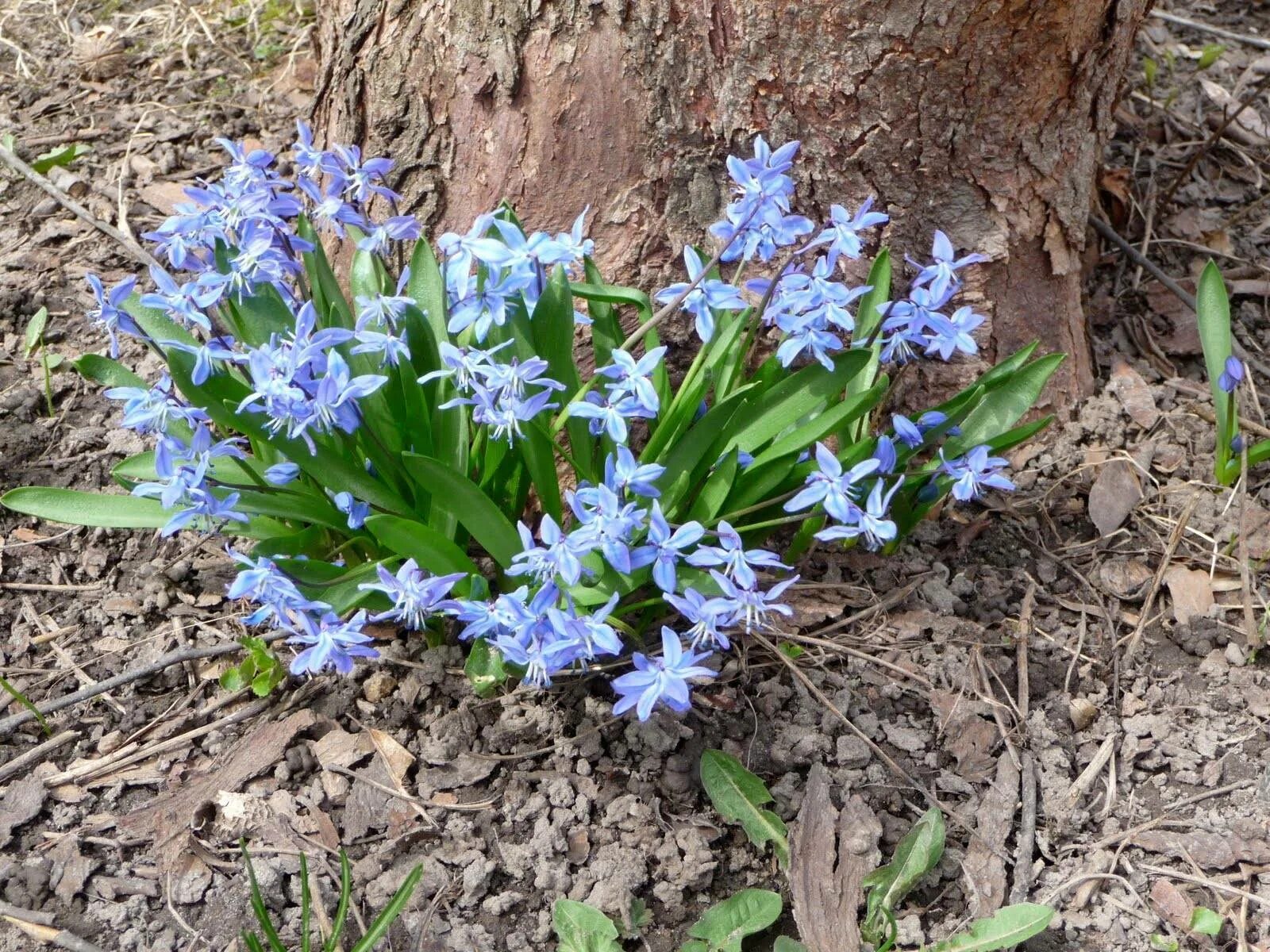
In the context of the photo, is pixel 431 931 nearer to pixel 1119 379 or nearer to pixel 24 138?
pixel 1119 379

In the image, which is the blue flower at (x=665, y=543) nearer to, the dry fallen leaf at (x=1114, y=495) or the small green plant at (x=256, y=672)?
the small green plant at (x=256, y=672)

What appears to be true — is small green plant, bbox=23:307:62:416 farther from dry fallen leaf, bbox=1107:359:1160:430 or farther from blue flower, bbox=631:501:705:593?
dry fallen leaf, bbox=1107:359:1160:430

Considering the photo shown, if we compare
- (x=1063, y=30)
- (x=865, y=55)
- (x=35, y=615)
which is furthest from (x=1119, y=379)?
(x=35, y=615)

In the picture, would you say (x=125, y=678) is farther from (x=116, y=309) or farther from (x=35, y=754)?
(x=116, y=309)

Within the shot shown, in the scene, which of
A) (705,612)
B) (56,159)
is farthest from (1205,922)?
(56,159)

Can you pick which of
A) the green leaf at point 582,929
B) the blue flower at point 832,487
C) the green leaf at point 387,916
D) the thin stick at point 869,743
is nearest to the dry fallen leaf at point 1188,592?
the thin stick at point 869,743

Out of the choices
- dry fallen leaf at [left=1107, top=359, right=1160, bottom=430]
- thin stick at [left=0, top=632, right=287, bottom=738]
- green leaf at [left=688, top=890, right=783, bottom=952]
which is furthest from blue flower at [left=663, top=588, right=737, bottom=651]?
dry fallen leaf at [left=1107, top=359, right=1160, bottom=430]
